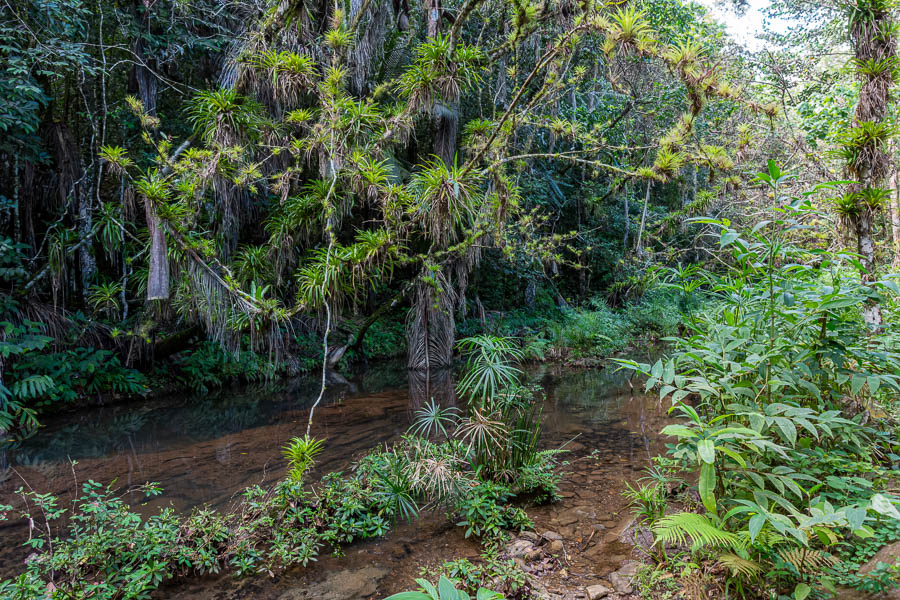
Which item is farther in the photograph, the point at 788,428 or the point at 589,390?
the point at 589,390

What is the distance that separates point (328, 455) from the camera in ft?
15.6

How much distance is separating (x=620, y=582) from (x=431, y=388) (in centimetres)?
536

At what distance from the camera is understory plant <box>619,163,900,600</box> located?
1844mm

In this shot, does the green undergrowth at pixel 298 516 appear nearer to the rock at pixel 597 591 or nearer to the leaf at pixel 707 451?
the rock at pixel 597 591

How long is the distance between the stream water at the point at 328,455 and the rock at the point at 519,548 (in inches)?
8.5

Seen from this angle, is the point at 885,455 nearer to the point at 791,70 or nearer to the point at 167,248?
the point at 167,248

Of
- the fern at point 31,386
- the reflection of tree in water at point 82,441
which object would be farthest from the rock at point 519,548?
the fern at point 31,386

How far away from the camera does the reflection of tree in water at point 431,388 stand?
22.2 ft

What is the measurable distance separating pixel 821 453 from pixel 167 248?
598cm

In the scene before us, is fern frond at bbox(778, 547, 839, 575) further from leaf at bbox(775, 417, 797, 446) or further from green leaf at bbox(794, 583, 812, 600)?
leaf at bbox(775, 417, 797, 446)

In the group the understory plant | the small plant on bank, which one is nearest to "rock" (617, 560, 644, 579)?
the understory plant

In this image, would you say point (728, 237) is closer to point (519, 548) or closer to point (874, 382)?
point (874, 382)

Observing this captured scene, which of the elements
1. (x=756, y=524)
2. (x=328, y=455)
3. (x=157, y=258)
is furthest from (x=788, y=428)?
(x=157, y=258)

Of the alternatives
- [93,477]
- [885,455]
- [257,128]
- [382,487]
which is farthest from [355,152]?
[885,455]
